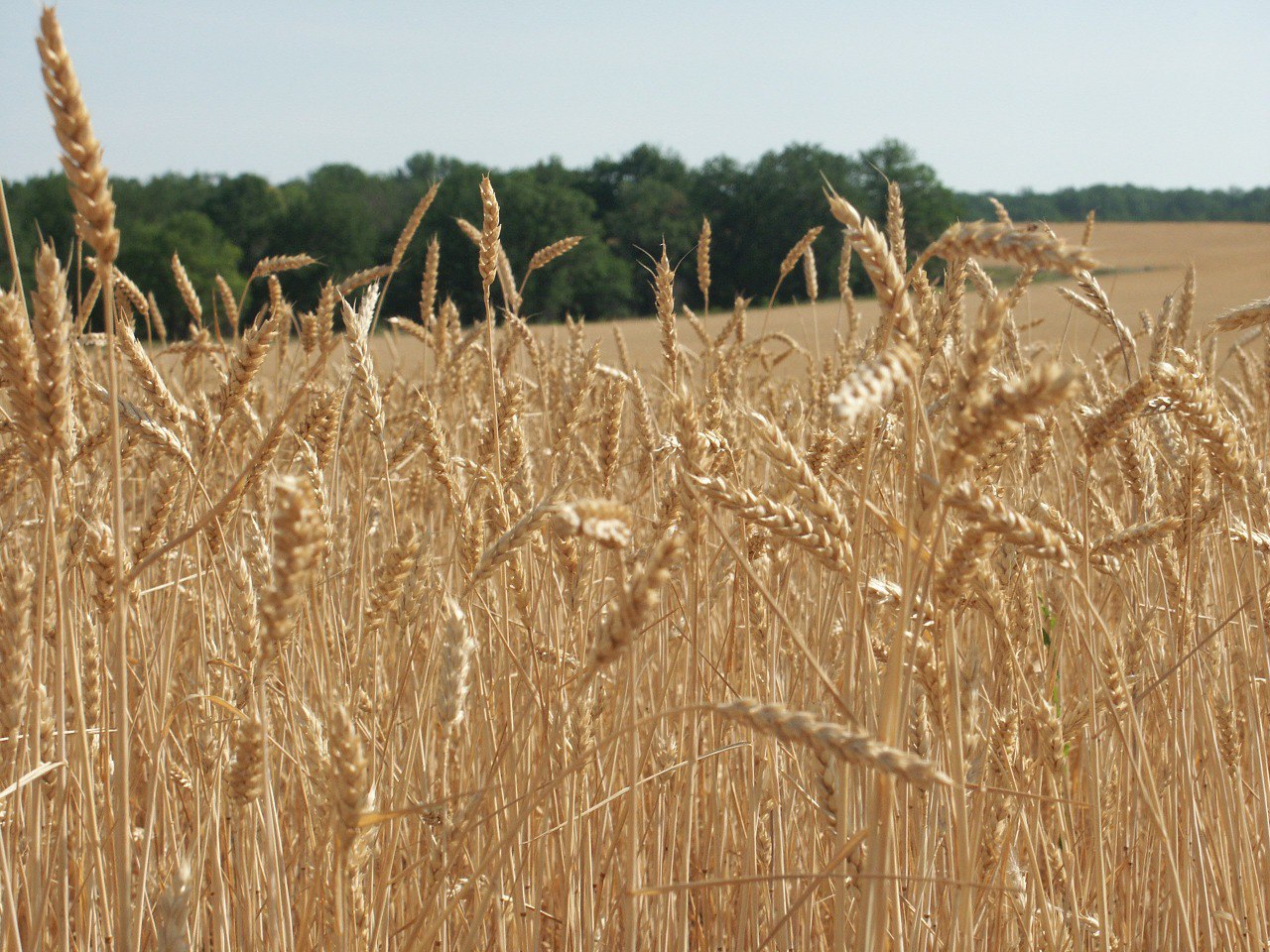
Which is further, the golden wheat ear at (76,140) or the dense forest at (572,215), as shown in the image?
the dense forest at (572,215)

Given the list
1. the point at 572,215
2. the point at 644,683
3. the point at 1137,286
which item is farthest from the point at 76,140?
the point at 572,215

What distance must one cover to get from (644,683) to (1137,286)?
1263 inches

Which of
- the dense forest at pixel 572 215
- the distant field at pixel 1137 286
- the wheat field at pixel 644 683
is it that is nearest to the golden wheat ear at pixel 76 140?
the wheat field at pixel 644 683

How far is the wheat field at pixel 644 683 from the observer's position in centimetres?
83

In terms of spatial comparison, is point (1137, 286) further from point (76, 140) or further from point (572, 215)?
point (76, 140)

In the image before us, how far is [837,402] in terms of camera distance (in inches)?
22.7

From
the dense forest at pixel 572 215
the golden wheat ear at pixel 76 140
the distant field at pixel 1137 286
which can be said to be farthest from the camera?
the dense forest at pixel 572 215

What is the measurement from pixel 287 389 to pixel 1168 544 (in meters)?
2.63

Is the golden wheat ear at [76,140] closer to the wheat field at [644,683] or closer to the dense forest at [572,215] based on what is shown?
the wheat field at [644,683]

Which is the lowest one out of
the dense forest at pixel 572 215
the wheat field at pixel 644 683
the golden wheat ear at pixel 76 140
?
the wheat field at pixel 644 683

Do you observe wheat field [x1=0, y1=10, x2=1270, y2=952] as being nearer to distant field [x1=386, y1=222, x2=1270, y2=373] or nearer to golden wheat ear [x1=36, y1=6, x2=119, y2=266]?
golden wheat ear [x1=36, y1=6, x2=119, y2=266]

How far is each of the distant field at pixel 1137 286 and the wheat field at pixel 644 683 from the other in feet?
27.4

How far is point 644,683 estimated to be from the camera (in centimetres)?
208

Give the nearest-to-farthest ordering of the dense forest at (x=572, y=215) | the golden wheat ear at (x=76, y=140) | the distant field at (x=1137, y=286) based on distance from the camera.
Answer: the golden wheat ear at (x=76, y=140)
the distant field at (x=1137, y=286)
the dense forest at (x=572, y=215)
